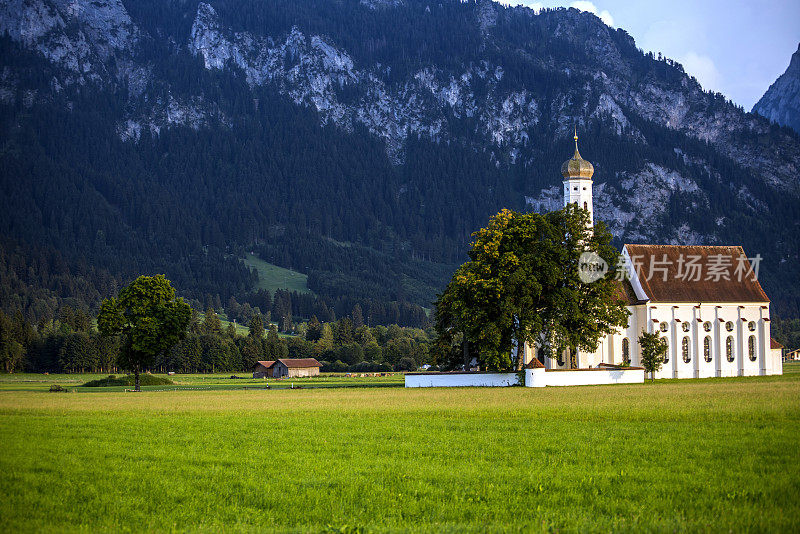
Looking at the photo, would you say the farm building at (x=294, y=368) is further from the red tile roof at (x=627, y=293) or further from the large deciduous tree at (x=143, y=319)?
the red tile roof at (x=627, y=293)

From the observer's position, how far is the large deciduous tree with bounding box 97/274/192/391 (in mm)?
86438

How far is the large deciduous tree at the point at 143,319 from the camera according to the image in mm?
86438

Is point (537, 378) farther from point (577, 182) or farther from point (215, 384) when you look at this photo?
point (215, 384)

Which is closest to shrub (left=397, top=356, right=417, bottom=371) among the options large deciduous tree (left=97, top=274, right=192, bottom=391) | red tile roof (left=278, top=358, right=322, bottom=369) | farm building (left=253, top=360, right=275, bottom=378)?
red tile roof (left=278, top=358, right=322, bottom=369)

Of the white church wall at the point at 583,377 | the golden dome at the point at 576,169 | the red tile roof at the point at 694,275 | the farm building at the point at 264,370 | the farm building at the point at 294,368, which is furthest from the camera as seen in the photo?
the farm building at the point at 264,370


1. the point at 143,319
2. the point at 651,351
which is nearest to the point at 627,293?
the point at 651,351

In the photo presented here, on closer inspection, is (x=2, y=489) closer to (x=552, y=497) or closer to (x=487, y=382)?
(x=552, y=497)

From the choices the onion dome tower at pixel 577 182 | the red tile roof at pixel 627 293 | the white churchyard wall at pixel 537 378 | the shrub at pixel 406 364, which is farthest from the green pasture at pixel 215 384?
the shrub at pixel 406 364

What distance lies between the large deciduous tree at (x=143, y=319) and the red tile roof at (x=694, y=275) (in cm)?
4766

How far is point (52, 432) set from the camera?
36.2 meters

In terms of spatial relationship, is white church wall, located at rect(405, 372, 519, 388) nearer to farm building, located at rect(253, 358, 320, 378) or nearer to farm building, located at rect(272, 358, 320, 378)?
farm building, located at rect(272, 358, 320, 378)

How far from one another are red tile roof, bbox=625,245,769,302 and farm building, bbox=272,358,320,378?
6595 cm

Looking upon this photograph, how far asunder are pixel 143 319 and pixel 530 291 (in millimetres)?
38314

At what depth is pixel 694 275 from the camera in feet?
312
